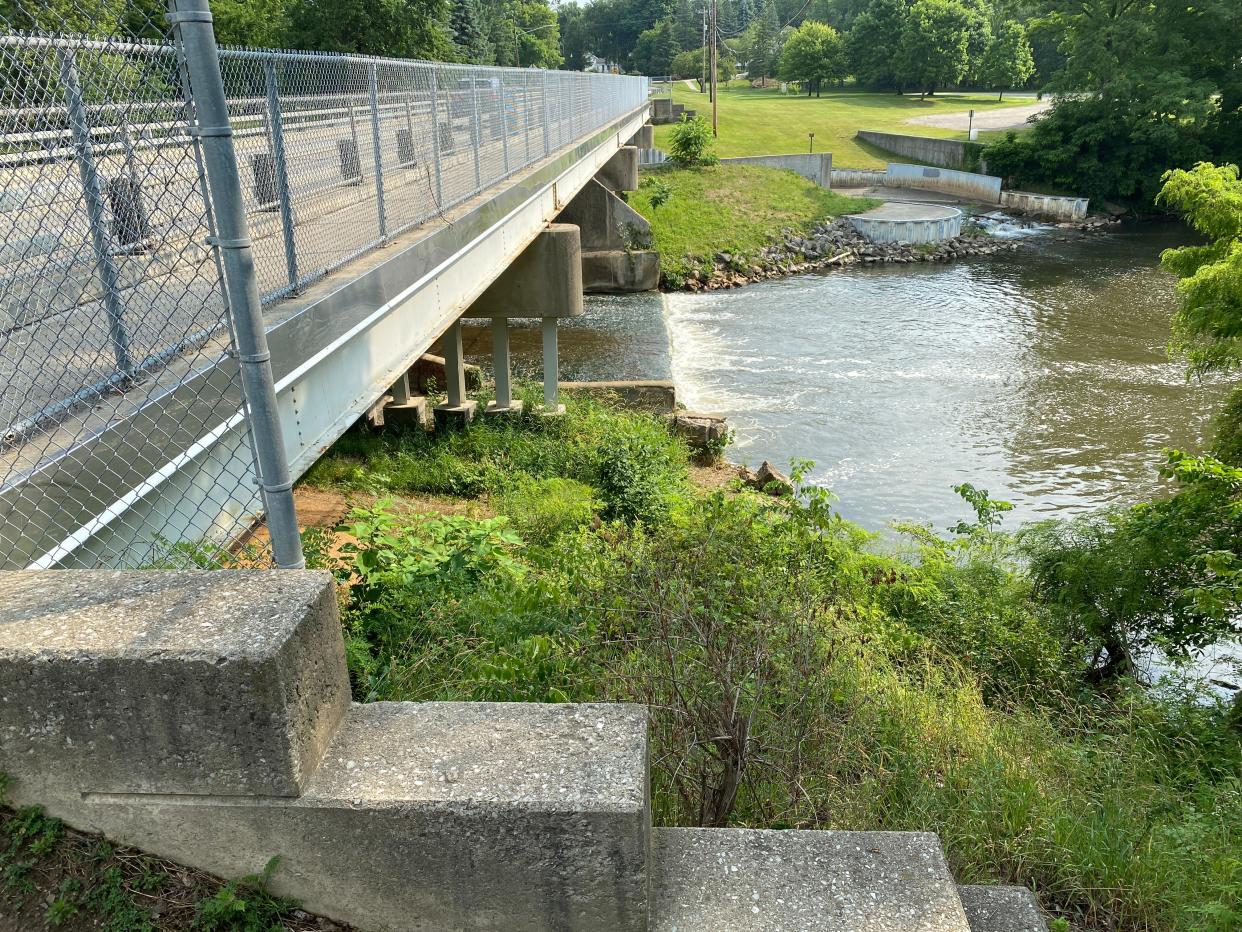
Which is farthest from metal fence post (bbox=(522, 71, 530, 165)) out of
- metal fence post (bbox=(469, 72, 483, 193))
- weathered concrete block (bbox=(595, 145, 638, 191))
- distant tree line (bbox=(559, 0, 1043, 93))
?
distant tree line (bbox=(559, 0, 1043, 93))

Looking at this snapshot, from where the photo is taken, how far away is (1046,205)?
45.9 m

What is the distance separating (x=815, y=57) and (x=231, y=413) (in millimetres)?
94516

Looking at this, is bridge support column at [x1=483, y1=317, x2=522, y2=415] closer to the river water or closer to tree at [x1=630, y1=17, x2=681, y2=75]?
the river water

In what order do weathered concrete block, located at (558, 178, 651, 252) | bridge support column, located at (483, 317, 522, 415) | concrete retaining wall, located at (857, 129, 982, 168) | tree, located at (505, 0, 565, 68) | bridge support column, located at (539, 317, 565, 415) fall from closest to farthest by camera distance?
bridge support column, located at (483, 317, 522, 415), bridge support column, located at (539, 317, 565, 415), weathered concrete block, located at (558, 178, 651, 252), concrete retaining wall, located at (857, 129, 982, 168), tree, located at (505, 0, 565, 68)

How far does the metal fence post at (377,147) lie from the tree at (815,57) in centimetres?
9042

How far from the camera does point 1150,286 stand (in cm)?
3122

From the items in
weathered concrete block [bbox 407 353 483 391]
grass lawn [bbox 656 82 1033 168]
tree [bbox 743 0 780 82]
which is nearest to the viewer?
weathered concrete block [bbox 407 353 483 391]

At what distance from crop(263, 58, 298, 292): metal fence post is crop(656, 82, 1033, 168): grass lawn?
4950 cm

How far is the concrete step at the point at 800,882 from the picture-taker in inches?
108

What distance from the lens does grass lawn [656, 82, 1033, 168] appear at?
57.6 metres

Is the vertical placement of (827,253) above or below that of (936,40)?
below

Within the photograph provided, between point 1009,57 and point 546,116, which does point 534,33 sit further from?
point 546,116

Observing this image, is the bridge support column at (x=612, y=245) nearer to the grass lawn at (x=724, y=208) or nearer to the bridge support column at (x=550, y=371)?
the grass lawn at (x=724, y=208)

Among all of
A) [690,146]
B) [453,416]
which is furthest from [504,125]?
[690,146]
